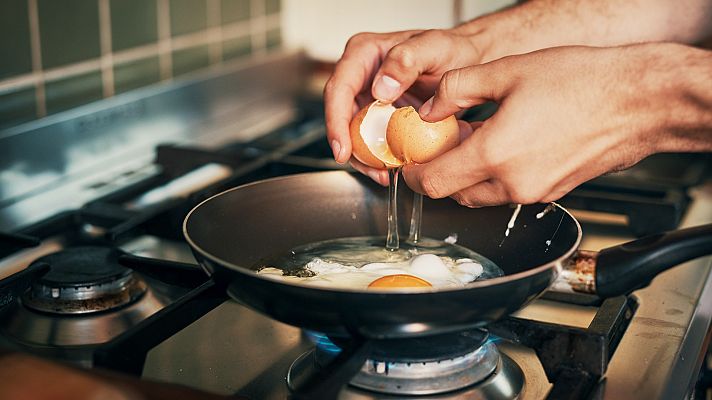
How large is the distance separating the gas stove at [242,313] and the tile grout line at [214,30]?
305 millimetres

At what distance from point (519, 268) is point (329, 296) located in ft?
1.12

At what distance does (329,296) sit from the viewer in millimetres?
648

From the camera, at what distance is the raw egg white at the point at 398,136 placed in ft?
2.84

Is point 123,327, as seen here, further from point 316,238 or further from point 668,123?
point 668,123

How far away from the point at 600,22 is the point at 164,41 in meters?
0.71

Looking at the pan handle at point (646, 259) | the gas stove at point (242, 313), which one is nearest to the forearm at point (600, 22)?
the gas stove at point (242, 313)

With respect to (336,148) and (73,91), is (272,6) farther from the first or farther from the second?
(336,148)

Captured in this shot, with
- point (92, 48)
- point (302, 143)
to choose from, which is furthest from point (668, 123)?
point (92, 48)

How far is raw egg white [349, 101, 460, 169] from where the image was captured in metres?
0.87

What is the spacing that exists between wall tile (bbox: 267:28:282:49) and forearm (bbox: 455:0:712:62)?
2.35 feet

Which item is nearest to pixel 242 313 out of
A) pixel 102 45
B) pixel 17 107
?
pixel 17 107

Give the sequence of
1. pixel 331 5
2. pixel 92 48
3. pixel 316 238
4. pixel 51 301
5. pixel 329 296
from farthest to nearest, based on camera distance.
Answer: pixel 331 5
pixel 92 48
pixel 316 238
pixel 51 301
pixel 329 296

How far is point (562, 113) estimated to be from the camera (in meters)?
0.79

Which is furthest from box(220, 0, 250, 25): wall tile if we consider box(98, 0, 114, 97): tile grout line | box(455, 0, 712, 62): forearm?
box(455, 0, 712, 62): forearm
